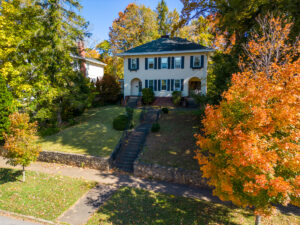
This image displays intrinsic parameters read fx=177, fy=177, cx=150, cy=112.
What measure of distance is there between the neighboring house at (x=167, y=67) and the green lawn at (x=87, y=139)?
8481 mm

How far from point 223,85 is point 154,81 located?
1312 cm

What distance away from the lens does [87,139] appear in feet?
49.2

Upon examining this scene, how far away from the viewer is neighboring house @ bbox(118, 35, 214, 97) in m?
22.6

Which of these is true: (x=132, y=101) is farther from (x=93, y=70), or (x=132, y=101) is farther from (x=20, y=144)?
(x=20, y=144)

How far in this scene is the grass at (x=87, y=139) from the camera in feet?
44.7

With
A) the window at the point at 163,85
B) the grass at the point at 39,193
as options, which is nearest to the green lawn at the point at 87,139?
the grass at the point at 39,193

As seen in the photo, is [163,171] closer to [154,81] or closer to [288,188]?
[288,188]

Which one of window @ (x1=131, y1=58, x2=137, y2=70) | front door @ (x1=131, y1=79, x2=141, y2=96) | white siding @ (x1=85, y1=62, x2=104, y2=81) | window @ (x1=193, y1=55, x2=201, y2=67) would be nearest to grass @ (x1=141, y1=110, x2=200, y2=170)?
window @ (x1=193, y1=55, x2=201, y2=67)

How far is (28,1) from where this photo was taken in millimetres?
16266

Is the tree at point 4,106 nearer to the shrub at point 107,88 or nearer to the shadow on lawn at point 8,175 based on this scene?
the shadow on lawn at point 8,175

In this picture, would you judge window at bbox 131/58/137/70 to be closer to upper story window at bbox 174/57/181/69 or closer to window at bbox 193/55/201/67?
upper story window at bbox 174/57/181/69

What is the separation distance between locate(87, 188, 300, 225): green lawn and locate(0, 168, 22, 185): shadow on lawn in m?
6.61

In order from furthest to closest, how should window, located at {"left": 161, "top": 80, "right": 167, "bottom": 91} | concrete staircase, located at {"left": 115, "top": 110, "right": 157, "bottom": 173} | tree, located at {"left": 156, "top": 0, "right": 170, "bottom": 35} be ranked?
tree, located at {"left": 156, "top": 0, "right": 170, "bottom": 35}, window, located at {"left": 161, "top": 80, "right": 167, "bottom": 91}, concrete staircase, located at {"left": 115, "top": 110, "right": 157, "bottom": 173}

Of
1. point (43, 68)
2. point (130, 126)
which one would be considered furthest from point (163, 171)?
point (43, 68)
